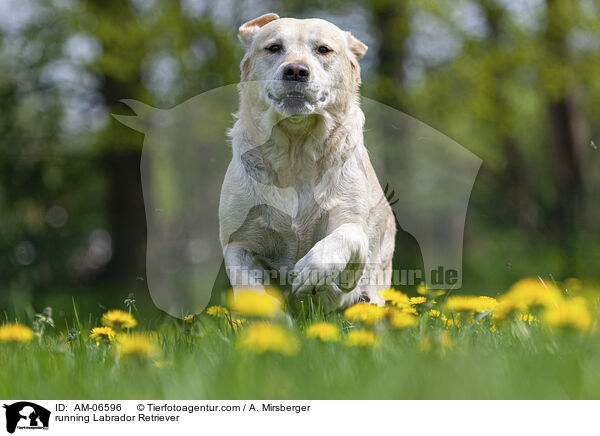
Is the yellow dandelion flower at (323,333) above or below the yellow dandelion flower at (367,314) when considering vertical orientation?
below

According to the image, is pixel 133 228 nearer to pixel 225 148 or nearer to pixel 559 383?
pixel 225 148

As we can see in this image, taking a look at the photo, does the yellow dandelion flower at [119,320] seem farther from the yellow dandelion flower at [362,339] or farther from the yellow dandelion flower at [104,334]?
the yellow dandelion flower at [362,339]

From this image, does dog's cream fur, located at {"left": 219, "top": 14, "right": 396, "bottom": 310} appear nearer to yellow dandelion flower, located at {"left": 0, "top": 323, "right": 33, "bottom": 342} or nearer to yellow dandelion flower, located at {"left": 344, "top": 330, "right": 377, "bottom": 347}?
yellow dandelion flower, located at {"left": 344, "top": 330, "right": 377, "bottom": 347}

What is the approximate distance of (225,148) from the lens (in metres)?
4.19

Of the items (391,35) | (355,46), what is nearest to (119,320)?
(355,46)

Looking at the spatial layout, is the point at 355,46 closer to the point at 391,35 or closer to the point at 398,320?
the point at 398,320

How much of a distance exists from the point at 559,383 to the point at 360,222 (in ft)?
5.29

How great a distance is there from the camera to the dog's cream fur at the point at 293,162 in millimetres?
3201

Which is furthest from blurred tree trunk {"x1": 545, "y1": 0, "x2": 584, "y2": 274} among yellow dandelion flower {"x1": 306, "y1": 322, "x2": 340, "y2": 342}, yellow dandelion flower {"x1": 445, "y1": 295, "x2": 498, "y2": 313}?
yellow dandelion flower {"x1": 306, "y1": 322, "x2": 340, "y2": 342}

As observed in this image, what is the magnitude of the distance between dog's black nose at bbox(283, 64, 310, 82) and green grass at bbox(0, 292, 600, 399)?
4.23 feet

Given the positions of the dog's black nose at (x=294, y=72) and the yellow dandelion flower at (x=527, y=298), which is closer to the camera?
the yellow dandelion flower at (x=527, y=298)

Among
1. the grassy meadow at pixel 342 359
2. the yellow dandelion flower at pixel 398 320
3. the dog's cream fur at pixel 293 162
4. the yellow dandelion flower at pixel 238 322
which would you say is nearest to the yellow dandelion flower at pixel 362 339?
the grassy meadow at pixel 342 359

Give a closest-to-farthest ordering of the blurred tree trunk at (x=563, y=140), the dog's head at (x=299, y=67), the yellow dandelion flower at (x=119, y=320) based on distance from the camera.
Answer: the yellow dandelion flower at (x=119, y=320) < the dog's head at (x=299, y=67) < the blurred tree trunk at (x=563, y=140)
